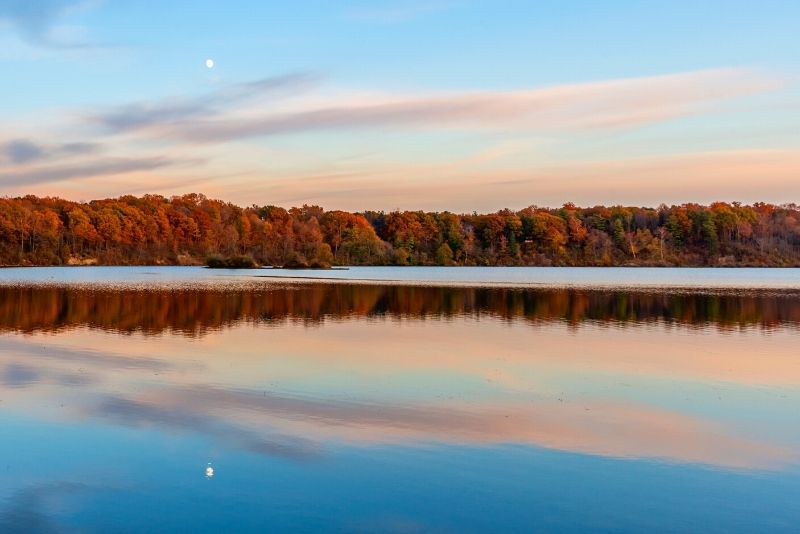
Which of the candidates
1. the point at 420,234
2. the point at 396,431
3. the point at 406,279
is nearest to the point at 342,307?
the point at 396,431

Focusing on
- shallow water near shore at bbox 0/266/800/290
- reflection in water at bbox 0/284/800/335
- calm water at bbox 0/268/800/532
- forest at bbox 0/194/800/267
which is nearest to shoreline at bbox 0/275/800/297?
shallow water near shore at bbox 0/266/800/290

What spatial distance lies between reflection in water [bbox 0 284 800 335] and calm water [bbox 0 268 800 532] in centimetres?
430

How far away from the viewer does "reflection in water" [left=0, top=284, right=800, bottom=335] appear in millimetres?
29391

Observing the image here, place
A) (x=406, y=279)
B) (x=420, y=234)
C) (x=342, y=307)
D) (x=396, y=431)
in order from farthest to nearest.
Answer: (x=420, y=234) < (x=406, y=279) < (x=342, y=307) < (x=396, y=431)

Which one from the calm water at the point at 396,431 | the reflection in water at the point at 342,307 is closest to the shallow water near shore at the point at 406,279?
the reflection in water at the point at 342,307

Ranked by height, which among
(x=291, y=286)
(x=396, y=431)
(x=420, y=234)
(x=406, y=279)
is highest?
(x=420, y=234)

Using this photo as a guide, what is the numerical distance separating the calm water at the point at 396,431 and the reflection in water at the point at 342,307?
169 inches

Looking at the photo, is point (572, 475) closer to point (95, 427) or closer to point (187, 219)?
point (95, 427)

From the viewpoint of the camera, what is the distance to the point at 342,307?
36.8 metres

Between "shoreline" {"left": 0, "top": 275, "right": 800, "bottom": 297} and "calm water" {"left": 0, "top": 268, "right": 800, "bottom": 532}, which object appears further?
"shoreline" {"left": 0, "top": 275, "right": 800, "bottom": 297}

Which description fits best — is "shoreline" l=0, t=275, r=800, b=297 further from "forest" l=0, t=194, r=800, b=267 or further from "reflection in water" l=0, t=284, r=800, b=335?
"forest" l=0, t=194, r=800, b=267

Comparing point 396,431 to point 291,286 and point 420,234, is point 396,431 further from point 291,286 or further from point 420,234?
point 420,234

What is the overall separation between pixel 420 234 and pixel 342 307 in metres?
117

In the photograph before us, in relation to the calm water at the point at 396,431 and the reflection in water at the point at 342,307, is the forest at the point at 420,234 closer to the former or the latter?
the reflection in water at the point at 342,307
